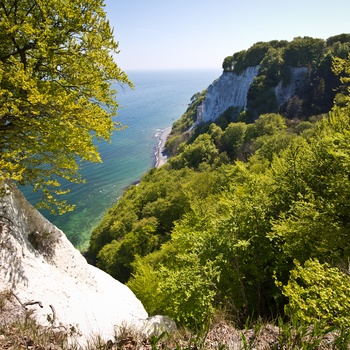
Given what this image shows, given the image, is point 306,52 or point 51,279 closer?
point 51,279

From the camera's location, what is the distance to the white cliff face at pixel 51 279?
9.41m

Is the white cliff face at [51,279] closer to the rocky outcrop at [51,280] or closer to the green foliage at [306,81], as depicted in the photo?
the rocky outcrop at [51,280]

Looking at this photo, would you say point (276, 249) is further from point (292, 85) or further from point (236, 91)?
point (236, 91)

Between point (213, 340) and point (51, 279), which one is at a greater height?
point (213, 340)

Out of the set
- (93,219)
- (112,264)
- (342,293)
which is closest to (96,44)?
(342,293)

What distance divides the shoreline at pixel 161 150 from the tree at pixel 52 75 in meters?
92.5

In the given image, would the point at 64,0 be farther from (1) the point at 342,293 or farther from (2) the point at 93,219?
(2) the point at 93,219

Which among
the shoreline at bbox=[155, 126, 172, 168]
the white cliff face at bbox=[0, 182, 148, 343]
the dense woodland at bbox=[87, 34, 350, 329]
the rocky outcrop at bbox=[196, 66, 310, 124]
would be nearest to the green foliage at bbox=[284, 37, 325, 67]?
the rocky outcrop at bbox=[196, 66, 310, 124]

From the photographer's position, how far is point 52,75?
972 cm

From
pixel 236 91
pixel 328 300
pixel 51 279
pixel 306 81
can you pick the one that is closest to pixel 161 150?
pixel 236 91

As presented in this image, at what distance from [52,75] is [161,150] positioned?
111245mm

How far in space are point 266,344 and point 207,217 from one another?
1521 cm

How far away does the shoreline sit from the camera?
10616cm

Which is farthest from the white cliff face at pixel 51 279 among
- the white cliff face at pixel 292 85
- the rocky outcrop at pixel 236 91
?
the white cliff face at pixel 292 85
